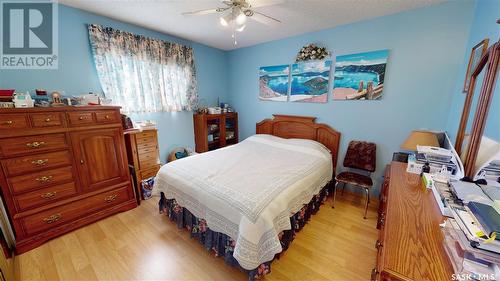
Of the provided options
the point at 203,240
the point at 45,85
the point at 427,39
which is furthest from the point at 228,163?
the point at 427,39

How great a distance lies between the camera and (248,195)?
1.56 meters

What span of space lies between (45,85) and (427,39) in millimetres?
4456

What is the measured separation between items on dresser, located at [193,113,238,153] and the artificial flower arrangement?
1.86 metres

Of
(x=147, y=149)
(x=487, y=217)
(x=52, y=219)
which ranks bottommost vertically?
(x=52, y=219)

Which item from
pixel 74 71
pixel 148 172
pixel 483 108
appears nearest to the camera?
pixel 483 108

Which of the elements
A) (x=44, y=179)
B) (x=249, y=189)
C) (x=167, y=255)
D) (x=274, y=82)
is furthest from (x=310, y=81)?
(x=44, y=179)

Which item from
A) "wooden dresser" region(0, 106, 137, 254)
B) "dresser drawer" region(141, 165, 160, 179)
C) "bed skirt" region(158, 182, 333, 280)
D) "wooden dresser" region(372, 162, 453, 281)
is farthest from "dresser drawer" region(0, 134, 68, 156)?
"wooden dresser" region(372, 162, 453, 281)

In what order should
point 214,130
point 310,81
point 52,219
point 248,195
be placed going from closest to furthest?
1. point 248,195
2. point 52,219
3. point 310,81
4. point 214,130

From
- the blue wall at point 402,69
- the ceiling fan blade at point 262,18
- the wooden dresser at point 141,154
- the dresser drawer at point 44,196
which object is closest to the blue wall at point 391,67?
the blue wall at point 402,69

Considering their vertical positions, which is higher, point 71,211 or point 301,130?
point 301,130

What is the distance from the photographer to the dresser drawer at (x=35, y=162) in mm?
1686

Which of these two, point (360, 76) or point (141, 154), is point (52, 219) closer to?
point (141, 154)

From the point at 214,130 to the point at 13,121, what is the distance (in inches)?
106

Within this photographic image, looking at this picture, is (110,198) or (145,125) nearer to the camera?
(110,198)
